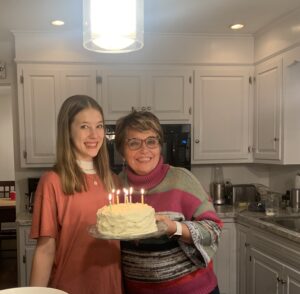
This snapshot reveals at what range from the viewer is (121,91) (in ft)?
10.8

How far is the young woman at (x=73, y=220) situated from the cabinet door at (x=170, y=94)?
1905 millimetres

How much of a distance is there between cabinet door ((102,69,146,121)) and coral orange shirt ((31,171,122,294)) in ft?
6.33

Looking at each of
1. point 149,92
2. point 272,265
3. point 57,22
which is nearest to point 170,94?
point 149,92

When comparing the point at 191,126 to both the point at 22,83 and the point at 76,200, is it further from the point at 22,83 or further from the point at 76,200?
the point at 76,200

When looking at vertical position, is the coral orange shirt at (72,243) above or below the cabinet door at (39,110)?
below

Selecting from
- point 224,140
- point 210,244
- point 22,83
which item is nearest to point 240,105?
point 224,140

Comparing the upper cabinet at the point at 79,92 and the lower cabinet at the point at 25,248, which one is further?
the upper cabinet at the point at 79,92

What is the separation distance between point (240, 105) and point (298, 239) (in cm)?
156

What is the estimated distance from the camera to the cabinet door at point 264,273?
252cm

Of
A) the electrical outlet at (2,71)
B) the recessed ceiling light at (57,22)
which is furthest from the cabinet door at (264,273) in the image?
the electrical outlet at (2,71)

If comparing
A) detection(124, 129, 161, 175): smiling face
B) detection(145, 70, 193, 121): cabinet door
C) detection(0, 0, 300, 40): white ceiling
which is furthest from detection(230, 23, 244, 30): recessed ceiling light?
detection(124, 129, 161, 175): smiling face

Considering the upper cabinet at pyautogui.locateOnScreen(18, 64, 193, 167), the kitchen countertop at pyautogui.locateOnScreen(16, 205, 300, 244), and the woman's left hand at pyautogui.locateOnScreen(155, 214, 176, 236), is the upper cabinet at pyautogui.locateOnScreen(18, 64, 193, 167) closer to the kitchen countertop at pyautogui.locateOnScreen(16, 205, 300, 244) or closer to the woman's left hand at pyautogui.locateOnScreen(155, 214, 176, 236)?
the kitchen countertop at pyautogui.locateOnScreen(16, 205, 300, 244)

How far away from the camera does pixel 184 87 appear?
3357mm

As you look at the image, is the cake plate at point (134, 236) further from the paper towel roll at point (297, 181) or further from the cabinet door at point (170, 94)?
the paper towel roll at point (297, 181)
